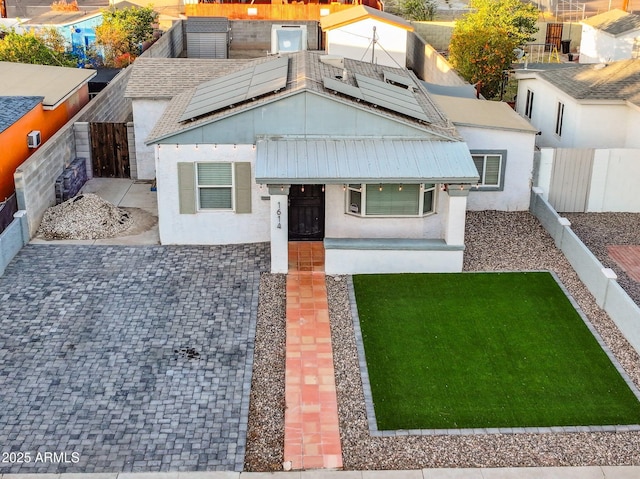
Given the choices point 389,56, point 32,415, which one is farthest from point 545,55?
point 32,415

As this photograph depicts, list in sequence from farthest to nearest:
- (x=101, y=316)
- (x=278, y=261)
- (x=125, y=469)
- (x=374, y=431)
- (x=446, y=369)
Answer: (x=278, y=261), (x=101, y=316), (x=446, y=369), (x=374, y=431), (x=125, y=469)

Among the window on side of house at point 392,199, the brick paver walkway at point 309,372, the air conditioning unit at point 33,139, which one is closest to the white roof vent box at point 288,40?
the air conditioning unit at point 33,139

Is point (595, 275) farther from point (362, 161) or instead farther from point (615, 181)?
point (615, 181)

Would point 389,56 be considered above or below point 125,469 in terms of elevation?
above

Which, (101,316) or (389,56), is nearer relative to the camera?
(101,316)

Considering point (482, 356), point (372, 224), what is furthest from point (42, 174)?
point (482, 356)

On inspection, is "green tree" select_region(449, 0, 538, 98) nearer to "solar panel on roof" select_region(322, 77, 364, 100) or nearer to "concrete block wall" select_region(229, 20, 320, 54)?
"concrete block wall" select_region(229, 20, 320, 54)

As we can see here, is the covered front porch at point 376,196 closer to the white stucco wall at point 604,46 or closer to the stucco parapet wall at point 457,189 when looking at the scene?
the stucco parapet wall at point 457,189

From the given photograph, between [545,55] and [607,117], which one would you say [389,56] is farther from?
[545,55]
